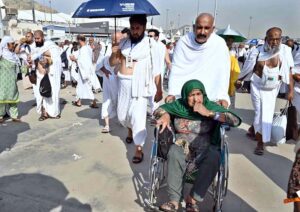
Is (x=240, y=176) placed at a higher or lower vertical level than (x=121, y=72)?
lower

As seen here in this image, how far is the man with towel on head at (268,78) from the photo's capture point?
14.8ft

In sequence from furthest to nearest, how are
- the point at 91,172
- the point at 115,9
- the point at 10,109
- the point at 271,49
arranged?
1. the point at 10,109
2. the point at 271,49
3. the point at 91,172
4. the point at 115,9

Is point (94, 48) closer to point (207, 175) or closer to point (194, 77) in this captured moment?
point (194, 77)

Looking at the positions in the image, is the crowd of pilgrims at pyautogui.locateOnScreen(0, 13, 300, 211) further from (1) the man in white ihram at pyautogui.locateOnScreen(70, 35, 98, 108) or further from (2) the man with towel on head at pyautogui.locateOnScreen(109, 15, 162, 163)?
(1) the man in white ihram at pyautogui.locateOnScreen(70, 35, 98, 108)

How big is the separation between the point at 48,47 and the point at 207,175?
4340 mm

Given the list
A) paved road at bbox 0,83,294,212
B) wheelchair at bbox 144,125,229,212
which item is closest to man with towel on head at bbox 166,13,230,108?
wheelchair at bbox 144,125,229,212

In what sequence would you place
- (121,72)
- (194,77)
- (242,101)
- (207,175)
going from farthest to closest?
(242,101) < (121,72) < (194,77) < (207,175)

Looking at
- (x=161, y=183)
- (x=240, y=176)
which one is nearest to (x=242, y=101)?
(x=240, y=176)

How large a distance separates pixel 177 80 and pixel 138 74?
68 centimetres

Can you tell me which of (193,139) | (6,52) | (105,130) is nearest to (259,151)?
(193,139)

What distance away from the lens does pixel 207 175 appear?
107 inches

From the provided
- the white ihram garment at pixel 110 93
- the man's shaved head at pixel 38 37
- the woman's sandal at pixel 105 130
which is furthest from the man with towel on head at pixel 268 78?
the man's shaved head at pixel 38 37

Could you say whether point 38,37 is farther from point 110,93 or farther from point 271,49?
point 271,49

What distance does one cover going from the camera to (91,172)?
12.8 feet
